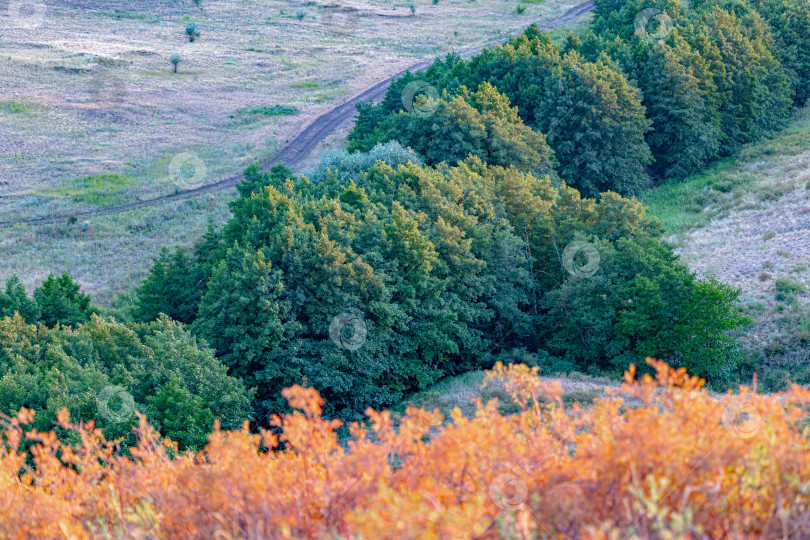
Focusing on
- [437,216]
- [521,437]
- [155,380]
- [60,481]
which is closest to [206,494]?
[60,481]

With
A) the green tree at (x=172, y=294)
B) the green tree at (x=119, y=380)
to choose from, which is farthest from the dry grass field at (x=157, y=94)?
the green tree at (x=119, y=380)

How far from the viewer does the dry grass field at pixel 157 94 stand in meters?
56.5

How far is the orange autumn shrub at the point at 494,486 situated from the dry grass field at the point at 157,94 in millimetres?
39453

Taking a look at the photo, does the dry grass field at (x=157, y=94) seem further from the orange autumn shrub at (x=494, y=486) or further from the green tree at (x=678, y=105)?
the orange autumn shrub at (x=494, y=486)

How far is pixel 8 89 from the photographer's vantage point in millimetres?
80250

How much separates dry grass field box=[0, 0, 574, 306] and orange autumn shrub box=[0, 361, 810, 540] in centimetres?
3945

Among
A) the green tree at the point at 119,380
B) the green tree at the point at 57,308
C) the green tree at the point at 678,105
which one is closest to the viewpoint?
the green tree at the point at 119,380

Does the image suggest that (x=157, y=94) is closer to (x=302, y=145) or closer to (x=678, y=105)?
(x=302, y=145)

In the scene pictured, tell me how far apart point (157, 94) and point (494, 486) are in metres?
85.0

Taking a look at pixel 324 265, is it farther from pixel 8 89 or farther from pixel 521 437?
pixel 8 89

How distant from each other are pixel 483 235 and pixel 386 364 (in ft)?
29.4

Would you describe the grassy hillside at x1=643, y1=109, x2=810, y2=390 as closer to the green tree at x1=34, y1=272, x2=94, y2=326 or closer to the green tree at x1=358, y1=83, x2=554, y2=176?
the green tree at x1=358, y1=83, x2=554, y2=176

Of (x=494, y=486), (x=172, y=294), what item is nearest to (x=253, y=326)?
(x=172, y=294)

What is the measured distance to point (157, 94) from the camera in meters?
84.5
